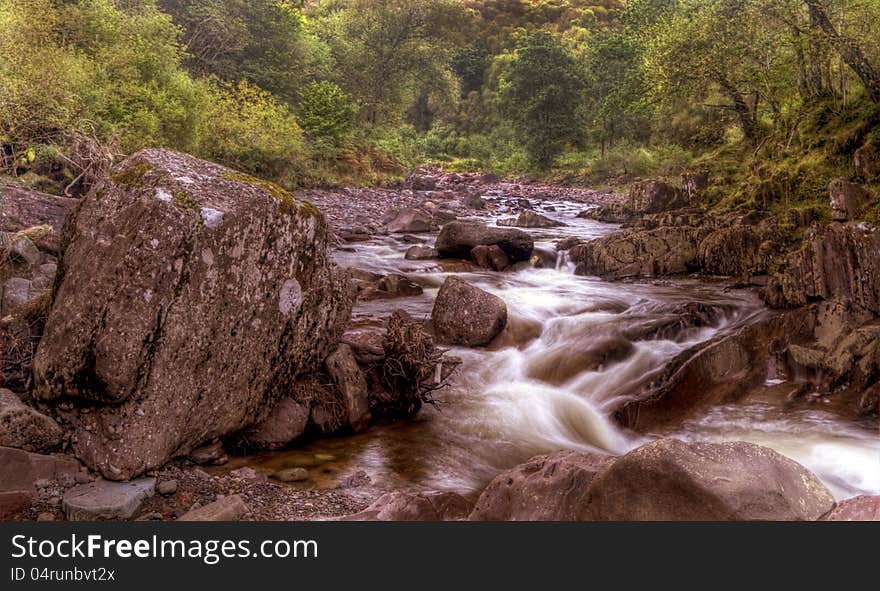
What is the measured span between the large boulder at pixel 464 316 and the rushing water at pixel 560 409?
0.84ft

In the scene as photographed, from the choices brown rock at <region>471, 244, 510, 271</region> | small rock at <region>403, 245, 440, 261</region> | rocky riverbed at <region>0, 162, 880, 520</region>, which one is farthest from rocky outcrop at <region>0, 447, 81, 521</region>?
small rock at <region>403, 245, 440, 261</region>

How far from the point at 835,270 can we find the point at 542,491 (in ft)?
23.2

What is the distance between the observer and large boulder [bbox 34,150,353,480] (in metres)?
4.43

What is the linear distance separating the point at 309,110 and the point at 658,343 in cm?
2734

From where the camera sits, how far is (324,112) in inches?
1267

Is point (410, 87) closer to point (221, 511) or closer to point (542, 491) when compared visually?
point (221, 511)

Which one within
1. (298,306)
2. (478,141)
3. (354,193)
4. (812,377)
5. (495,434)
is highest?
(478,141)

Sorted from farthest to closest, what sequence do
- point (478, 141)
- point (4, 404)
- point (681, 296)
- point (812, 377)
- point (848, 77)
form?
point (478, 141)
point (848, 77)
point (681, 296)
point (812, 377)
point (4, 404)

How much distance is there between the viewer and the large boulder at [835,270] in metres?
8.09

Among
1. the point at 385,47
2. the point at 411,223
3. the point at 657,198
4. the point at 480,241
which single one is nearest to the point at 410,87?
the point at 385,47

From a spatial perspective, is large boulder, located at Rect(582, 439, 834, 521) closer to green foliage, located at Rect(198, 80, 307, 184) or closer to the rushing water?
the rushing water

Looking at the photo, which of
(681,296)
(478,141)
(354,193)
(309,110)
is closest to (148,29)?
(354,193)

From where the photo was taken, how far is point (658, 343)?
28.5 feet

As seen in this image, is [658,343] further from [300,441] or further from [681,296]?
[300,441]
